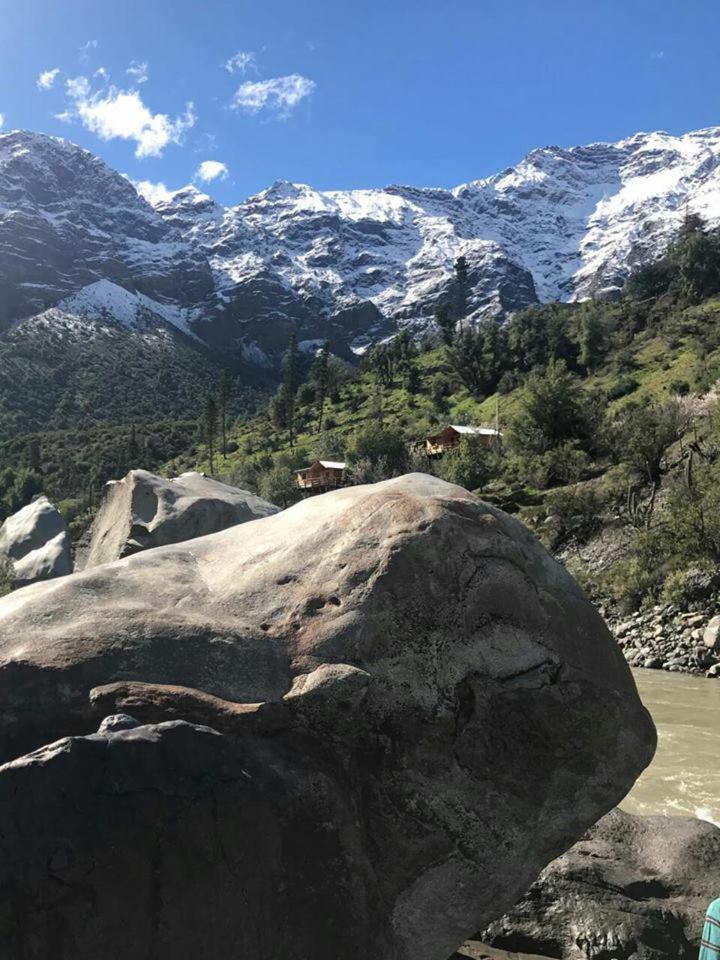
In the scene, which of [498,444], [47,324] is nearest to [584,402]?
[498,444]

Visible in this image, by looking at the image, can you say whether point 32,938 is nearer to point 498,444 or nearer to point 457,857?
point 457,857

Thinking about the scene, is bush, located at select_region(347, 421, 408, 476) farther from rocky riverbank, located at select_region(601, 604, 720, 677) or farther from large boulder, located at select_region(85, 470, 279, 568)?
large boulder, located at select_region(85, 470, 279, 568)

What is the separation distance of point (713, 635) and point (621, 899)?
58.0 ft

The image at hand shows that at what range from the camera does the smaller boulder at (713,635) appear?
21750mm

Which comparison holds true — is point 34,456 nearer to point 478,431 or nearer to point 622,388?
point 478,431

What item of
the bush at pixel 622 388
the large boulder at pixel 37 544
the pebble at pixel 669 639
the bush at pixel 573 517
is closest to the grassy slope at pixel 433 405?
the bush at pixel 622 388

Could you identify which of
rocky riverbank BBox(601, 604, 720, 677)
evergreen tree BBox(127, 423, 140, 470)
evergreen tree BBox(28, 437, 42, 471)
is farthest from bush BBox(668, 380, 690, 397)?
evergreen tree BBox(28, 437, 42, 471)

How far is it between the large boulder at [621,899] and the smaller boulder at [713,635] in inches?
644

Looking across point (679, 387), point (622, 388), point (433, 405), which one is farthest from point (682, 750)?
point (433, 405)

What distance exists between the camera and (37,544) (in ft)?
56.8

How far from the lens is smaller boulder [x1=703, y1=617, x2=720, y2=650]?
21750mm

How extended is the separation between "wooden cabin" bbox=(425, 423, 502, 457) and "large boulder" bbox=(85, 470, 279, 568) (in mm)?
45816

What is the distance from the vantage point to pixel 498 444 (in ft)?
185

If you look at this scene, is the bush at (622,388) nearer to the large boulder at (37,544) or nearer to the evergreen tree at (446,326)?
the evergreen tree at (446,326)
